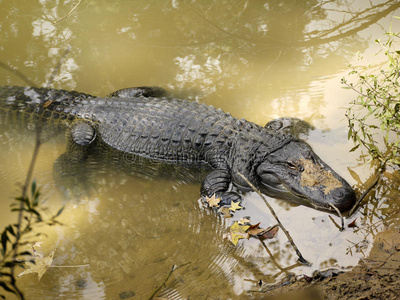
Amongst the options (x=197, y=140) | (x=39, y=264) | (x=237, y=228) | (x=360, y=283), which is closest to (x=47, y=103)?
(x=197, y=140)

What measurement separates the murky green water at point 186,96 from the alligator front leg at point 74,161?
0.44 feet

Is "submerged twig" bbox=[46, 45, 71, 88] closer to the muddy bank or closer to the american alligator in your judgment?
the american alligator

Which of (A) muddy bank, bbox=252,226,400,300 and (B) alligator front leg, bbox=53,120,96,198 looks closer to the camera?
(A) muddy bank, bbox=252,226,400,300

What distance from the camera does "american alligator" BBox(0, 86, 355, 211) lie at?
443 centimetres

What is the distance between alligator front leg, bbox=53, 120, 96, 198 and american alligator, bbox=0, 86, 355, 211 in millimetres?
14

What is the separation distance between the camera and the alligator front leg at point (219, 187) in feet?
14.5

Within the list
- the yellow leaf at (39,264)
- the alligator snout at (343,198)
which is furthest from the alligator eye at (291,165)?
the yellow leaf at (39,264)

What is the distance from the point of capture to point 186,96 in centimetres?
621

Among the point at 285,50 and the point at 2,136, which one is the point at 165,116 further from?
the point at 285,50

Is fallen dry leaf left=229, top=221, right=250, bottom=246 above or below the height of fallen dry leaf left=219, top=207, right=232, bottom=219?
below

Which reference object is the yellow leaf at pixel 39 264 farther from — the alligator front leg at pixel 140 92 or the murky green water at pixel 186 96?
the alligator front leg at pixel 140 92

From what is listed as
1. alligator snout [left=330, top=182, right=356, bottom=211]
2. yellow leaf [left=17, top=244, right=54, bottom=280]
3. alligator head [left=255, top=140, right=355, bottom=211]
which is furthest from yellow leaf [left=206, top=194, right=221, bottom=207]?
yellow leaf [left=17, top=244, right=54, bottom=280]

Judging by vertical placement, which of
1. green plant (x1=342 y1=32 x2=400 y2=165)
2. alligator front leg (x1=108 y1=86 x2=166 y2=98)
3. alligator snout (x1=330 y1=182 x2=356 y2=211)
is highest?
green plant (x1=342 y1=32 x2=400 y2=165)

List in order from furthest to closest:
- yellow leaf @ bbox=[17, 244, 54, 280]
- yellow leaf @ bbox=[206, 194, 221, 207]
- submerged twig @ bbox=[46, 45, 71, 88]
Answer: submerged twig @ bbox=[46, 45, 71, 88], yellow leaf @ bbox=[206, 194, 221, 207], yellow leaf @ bbox=[17, 244, 54, 280]
